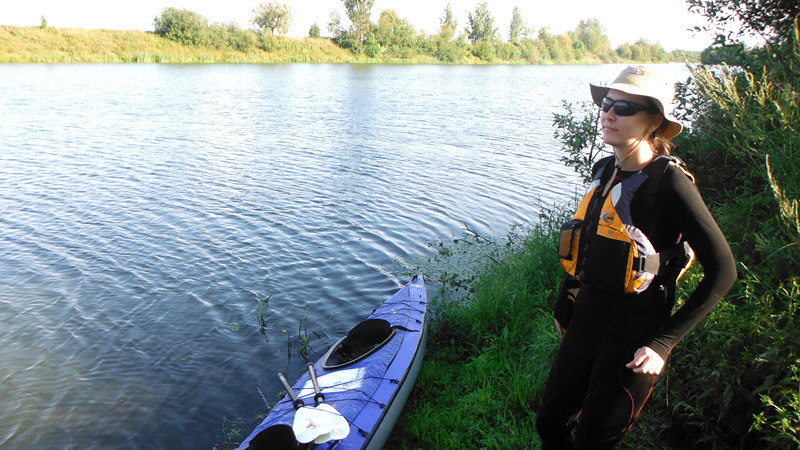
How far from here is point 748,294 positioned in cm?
Result: 353

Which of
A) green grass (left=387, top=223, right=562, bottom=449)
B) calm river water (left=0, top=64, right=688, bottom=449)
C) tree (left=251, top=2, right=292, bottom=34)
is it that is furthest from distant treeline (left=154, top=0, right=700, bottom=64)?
green grass (left=387, top=223, right=562, bottom=449)

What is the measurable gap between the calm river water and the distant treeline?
40822mm

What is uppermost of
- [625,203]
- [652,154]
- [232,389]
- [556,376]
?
[652,154]

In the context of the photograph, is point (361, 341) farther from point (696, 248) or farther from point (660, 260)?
point (696, 248)

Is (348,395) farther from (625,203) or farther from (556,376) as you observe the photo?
(625,203)

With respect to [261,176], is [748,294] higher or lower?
higher

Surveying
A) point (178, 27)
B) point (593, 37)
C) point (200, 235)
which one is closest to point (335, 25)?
point (178, 27)

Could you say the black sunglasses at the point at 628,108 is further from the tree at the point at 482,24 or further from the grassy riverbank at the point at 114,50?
the tree at the point at 482,24

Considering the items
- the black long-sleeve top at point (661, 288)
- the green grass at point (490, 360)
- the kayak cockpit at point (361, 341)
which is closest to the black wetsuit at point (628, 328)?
the black long-sleeve top at point (661, 288)

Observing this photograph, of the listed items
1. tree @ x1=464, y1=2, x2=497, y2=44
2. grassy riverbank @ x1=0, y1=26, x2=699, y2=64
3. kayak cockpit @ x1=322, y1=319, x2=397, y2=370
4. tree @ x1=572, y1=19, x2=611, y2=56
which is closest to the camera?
kayak cockpit @ x1=322, y1=319, x2=397, y2=370

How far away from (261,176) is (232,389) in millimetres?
8160

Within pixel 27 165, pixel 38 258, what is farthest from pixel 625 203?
pixel 27 165

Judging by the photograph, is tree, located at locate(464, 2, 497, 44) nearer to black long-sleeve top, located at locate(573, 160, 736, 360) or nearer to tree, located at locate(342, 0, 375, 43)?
tree, located at locate(342, 0, 375, 43)

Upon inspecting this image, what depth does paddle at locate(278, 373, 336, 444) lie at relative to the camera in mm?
3932
